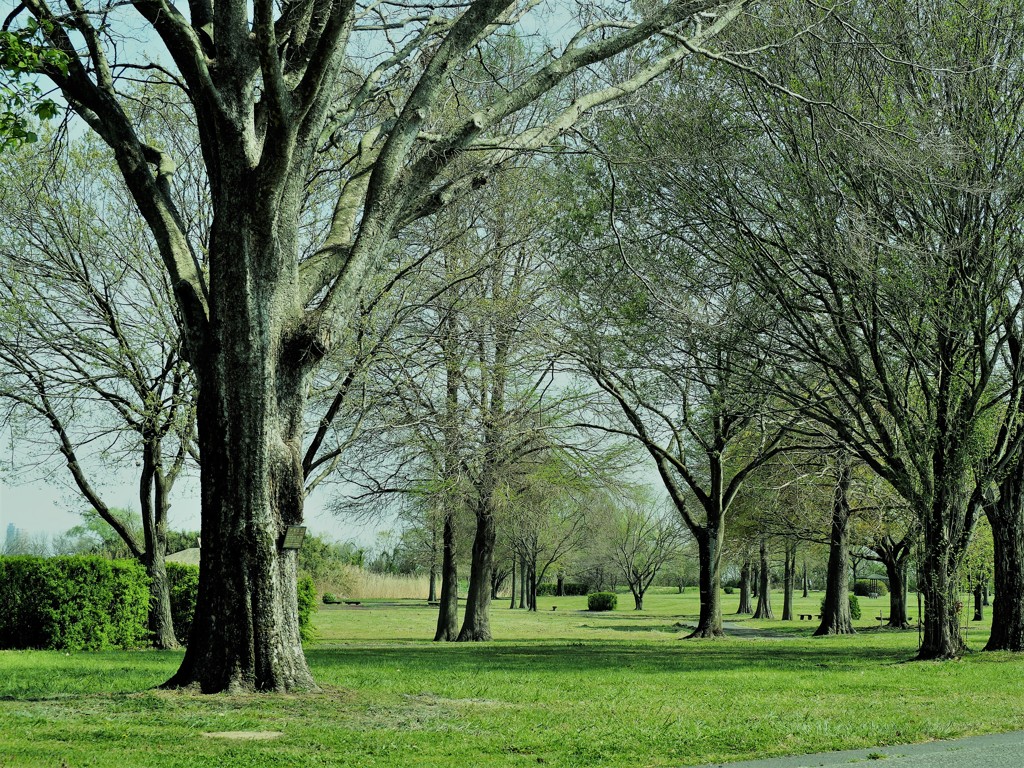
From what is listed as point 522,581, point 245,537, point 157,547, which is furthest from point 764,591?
point 245,537

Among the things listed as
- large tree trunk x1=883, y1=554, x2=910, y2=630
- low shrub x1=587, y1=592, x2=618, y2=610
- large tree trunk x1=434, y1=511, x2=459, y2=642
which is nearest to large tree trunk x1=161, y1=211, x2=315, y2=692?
large tree trunk x1=434, y1=511, x2=459, y2=642

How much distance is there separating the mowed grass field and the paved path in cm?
25

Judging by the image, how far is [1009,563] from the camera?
1691 cm

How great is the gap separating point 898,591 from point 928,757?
1130 inches

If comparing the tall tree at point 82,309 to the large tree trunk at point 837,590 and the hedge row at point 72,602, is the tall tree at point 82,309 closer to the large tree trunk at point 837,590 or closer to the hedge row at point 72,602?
the hedge row at point 72,602

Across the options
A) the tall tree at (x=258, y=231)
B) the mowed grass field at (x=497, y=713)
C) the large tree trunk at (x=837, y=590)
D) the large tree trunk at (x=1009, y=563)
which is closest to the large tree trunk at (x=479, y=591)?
the mowed grass field at (x=497, y=713)

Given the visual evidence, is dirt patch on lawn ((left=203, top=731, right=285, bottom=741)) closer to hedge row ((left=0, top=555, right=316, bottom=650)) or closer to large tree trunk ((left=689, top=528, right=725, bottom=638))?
hedge row ((left=0, top=555, right=316, bottom=650))

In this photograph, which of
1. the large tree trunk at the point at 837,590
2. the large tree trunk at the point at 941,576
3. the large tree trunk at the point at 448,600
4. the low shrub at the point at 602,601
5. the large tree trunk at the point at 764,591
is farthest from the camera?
the low shrub at the point at 602,601

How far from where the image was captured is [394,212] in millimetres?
9289

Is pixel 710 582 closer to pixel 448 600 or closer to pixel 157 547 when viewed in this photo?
pixel 448 600

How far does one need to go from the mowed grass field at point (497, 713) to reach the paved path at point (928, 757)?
0.25 meters

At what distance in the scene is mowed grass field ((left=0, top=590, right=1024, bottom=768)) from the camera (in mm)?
6125

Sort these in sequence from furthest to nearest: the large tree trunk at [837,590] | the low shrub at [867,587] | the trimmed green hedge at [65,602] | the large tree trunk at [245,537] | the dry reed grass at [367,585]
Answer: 1. the low shrub at [867,587]
2. the dry reed grass at [367,585]
3. the large tree trunk at [837,590]
4. the trimmed green hedge at [65,602]
5. the large tree trunk at [245,537]

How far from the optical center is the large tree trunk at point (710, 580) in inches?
933
